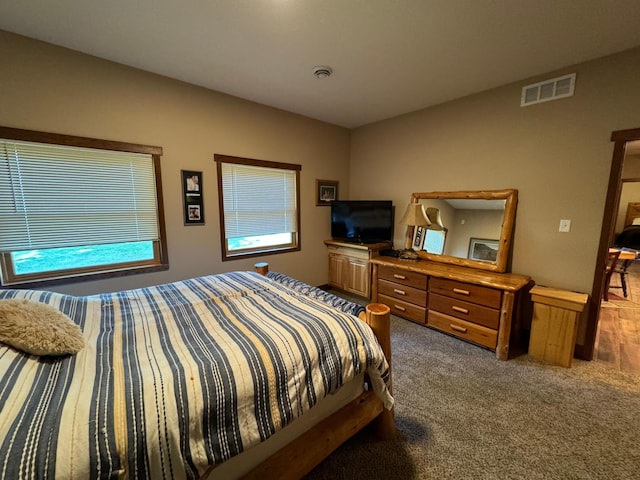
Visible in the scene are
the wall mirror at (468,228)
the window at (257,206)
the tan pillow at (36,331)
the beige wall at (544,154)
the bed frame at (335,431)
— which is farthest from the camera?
the window at (257,206)

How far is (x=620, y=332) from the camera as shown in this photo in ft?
9.10

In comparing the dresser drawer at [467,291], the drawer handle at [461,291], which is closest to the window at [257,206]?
the dresser drawer at [467,291]

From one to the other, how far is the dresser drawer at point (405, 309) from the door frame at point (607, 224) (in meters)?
1.34

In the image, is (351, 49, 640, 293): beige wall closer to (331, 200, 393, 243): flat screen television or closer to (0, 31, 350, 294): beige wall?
(331, 200, 393, 243): flat screen television

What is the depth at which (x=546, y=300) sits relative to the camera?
2238 mm

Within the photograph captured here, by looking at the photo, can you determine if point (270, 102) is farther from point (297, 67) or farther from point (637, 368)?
point (637, 368)

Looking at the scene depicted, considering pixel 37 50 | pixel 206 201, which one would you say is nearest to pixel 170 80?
pixel 37 50

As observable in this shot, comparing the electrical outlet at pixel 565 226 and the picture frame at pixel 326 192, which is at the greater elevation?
the picture frame at pixel 326 192

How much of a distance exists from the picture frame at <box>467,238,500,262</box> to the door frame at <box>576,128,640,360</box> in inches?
29.3

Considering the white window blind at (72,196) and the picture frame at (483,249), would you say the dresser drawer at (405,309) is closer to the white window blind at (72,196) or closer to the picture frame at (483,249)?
the picture frame at (483,249)

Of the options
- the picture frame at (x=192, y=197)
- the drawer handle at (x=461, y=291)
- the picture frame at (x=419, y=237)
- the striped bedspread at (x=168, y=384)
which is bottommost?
the drawer handle at (x=461, y=291)

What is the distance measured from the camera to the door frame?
2064 mm

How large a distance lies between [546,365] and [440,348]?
83 cm

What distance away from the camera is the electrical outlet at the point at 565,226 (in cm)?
233
